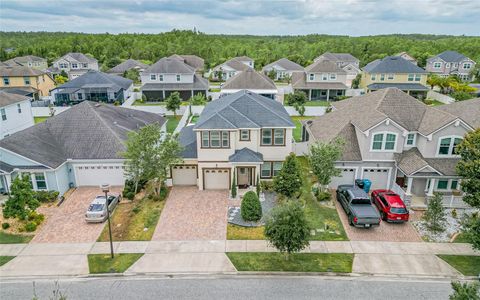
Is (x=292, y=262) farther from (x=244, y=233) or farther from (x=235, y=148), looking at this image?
(x=235, y=148)

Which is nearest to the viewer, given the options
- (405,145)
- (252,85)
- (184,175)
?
(405,145)

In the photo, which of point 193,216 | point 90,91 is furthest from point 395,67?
point 193,216

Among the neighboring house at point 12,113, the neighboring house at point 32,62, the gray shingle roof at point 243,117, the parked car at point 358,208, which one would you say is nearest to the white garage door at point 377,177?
the parked car at point 358,208

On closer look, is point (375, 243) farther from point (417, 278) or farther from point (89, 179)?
point (89, 179)

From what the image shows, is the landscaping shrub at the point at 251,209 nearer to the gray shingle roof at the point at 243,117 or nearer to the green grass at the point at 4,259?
the gray shingle roof at the point at 243,117

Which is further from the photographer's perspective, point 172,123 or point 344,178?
point 172,123

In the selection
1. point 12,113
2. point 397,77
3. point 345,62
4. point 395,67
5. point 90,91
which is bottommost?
point 90,91

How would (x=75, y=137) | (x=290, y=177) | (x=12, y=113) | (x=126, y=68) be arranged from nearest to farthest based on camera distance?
(x=290, y=177) → (x=75, y=137) → (x=12, y=113) → (x=126, y=68)

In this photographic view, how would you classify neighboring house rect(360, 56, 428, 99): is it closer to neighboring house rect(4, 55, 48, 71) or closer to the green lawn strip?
the green lawn strip
